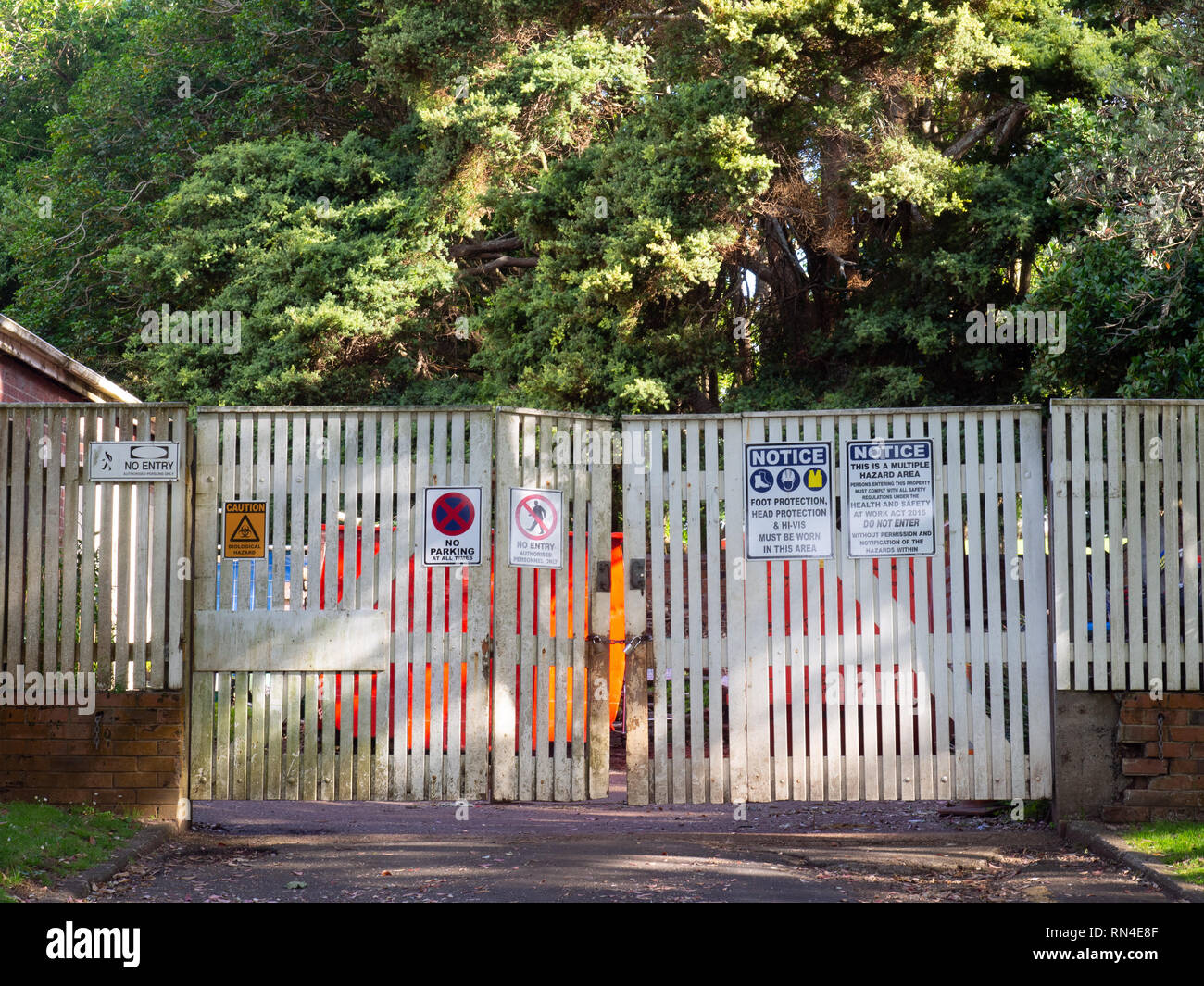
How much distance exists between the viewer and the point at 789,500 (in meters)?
7.76

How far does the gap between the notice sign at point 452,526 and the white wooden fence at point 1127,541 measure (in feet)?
12.1

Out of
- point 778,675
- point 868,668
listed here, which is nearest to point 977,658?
point 868,668

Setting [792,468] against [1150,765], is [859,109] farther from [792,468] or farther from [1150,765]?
[1150,765]

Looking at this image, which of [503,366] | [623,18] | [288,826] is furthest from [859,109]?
[288,826]

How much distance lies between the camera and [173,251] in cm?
2123

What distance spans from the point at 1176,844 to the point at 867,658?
2025 mm

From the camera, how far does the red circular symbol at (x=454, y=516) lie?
25.4ft

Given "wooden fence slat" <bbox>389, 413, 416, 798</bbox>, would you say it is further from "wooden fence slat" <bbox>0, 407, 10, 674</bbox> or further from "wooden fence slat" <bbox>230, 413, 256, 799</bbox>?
"wooden fence slat" <bbox>0, 407, 10, 674</bbox>

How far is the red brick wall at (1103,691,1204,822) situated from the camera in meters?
7.50

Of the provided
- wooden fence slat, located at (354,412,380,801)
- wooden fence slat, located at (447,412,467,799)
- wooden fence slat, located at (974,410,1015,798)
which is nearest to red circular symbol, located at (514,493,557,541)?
wooden fence slat, located at (447,412,467,799)

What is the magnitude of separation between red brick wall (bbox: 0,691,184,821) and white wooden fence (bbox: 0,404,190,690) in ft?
0.84

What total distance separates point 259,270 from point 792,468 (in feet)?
49.7

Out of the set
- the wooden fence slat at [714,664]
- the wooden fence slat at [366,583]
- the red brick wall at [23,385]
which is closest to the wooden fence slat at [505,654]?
the wooden fence slat at [366,583]

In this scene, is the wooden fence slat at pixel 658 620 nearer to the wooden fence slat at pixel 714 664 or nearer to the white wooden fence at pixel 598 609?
the white wooden fence at pixel 598 609
